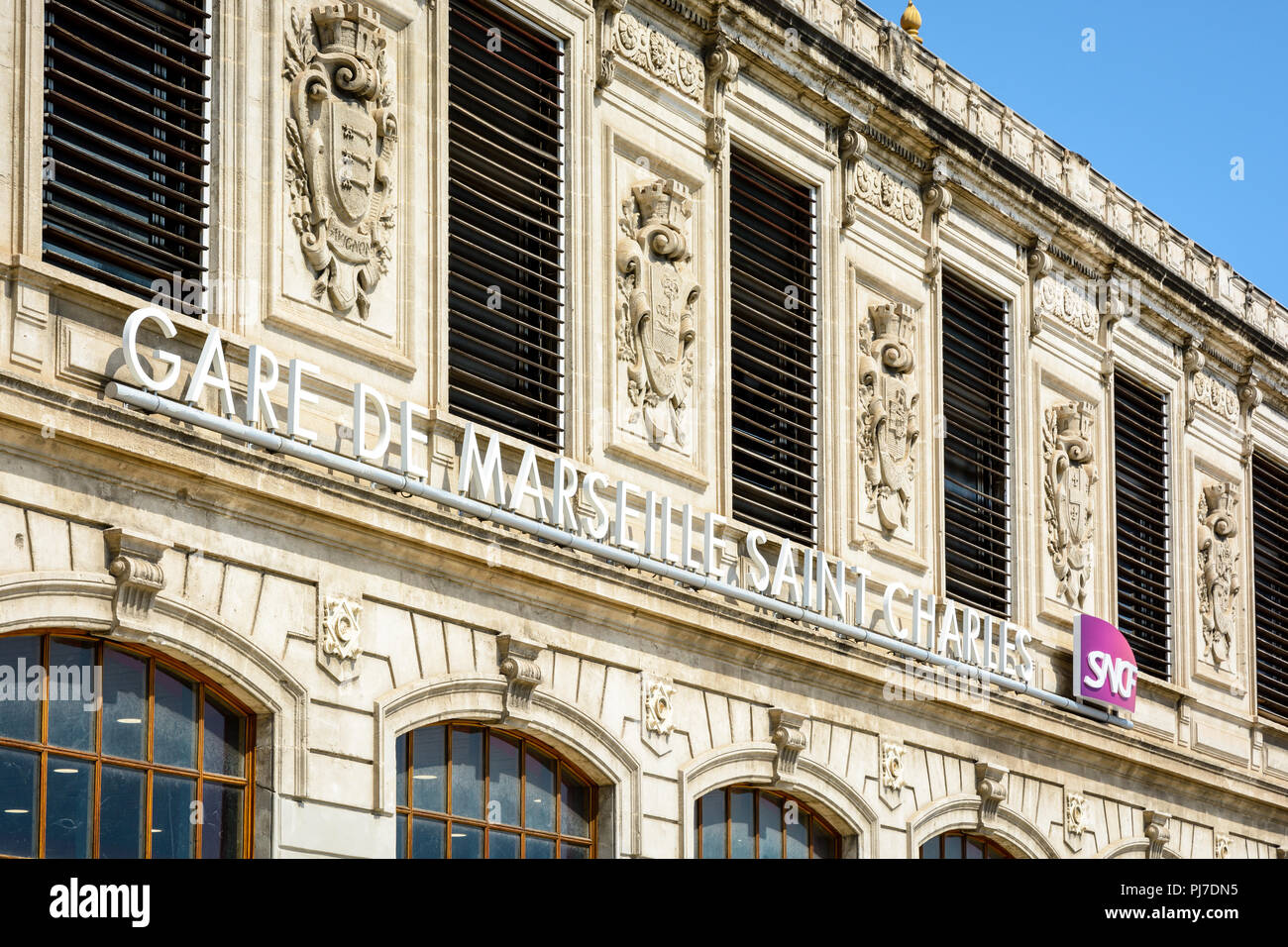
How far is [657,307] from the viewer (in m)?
26.4

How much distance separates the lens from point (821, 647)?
27.4 metres

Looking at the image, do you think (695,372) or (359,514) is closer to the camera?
(359,514)

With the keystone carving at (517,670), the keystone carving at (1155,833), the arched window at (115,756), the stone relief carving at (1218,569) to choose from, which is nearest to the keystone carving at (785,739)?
the keystone carving at (517,670)

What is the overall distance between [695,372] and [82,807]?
10.7 m

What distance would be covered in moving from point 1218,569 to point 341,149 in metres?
22.1

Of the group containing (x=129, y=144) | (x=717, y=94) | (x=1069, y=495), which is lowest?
(x=1069, y=495)

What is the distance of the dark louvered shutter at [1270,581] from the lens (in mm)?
40812

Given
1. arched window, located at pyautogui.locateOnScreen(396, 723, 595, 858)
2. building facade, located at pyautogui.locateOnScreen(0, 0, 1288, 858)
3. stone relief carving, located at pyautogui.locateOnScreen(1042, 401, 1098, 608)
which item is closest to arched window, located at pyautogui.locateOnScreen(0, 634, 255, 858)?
building facade, located at pyautogui.locateOnScreen(0, 0, 1288, 858)

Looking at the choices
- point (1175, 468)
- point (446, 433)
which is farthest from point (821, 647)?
point (1175, 468)

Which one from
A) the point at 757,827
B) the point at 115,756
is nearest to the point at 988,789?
the point at 757,827

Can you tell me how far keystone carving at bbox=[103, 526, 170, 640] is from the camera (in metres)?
18.8

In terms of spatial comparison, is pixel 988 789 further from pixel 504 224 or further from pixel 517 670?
pixel 504 224
